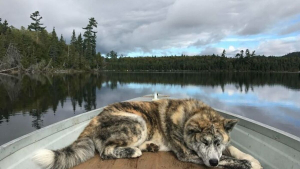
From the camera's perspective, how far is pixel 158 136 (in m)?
4.86

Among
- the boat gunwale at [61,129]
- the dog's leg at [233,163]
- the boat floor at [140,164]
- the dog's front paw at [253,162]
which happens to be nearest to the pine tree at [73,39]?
the boat gunwale at [61,129]

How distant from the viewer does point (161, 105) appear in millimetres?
5234

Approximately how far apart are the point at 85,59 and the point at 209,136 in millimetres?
122648

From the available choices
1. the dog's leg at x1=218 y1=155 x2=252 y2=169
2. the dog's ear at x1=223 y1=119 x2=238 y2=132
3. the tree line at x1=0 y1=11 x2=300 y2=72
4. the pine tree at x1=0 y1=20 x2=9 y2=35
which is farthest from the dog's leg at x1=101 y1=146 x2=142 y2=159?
the pine tree at x1=0 y1=20 x2=9 y2=35

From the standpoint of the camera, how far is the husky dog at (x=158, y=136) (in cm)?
381

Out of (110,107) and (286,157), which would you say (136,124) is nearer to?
(110,107)

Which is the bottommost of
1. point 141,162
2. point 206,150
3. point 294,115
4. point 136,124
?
point 294,115

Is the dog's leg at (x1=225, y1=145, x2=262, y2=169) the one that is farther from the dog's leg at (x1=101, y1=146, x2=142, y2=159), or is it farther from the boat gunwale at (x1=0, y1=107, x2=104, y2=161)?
the boat gunwale at (x1=0, y1=107, x2=104, y2=161)

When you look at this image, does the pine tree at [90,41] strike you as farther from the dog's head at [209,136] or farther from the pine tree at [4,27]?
the dog's head at [209,136]

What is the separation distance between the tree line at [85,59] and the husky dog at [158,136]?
315 feet

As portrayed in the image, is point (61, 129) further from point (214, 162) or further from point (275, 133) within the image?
point (275, 133)

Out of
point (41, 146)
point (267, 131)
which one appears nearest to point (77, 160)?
point (41, 146)

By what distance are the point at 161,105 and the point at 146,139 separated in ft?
2.95

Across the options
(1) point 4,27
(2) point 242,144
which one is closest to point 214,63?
(1) point 4,27
